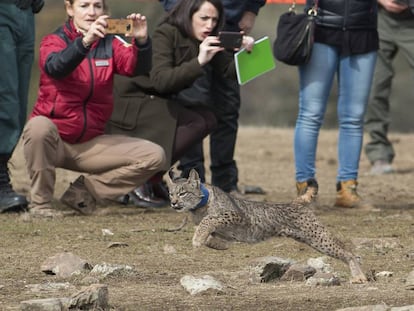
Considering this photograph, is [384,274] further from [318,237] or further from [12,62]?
[12,62]

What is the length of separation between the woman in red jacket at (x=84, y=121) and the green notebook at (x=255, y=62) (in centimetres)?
63

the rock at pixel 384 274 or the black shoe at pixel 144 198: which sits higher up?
the rock at pixel 384 274

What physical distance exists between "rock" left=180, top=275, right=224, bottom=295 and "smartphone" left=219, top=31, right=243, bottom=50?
2745mm

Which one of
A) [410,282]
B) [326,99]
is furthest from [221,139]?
[410,282]

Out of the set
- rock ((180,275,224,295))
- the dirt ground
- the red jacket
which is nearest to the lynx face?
the dirt ground

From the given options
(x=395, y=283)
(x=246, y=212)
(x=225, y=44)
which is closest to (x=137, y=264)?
(x=246, y=212)

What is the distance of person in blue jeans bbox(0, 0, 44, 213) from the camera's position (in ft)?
26.6

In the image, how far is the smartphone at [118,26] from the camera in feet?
25.4

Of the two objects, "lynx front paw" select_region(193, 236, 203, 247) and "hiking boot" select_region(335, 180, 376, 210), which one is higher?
"lynx front paw" select_region(193, 236, 203, 247)

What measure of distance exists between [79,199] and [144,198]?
0.71 m

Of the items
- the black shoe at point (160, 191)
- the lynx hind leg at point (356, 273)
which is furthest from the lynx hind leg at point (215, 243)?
the black shoe at point (160, 191)

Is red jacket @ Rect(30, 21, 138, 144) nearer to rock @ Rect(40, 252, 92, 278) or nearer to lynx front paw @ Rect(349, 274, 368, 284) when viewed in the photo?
rock @ Rect(40, 252, 92, 278)

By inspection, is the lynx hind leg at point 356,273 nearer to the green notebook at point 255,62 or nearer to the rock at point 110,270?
the rock at point 110,270

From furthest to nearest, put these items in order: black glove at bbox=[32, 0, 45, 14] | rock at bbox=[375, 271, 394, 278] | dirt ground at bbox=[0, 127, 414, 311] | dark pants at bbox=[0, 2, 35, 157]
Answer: black glove at bbox=[32, 0, 45, 14]
dark pants at bbox=[0, 2, 35, 157]
rock at bbox=[375, 271, 394, 278]
dirt ground at bbox=[0, 127, 414, 311]
